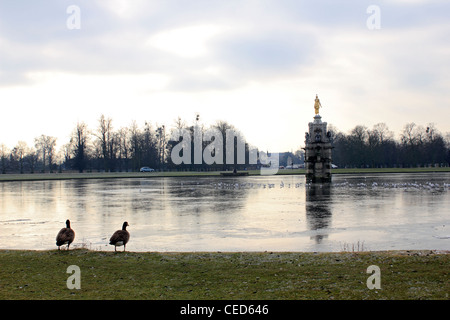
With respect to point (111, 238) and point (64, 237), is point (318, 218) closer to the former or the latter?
point (111, 238)

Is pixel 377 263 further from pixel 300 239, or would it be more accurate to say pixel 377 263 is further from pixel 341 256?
pixel 300 239

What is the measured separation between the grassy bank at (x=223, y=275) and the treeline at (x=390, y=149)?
10215 centimetres

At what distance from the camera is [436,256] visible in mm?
10383

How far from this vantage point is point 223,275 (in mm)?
9188

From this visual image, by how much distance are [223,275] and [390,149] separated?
441 ft

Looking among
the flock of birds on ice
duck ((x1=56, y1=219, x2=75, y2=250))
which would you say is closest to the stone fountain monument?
the flock of birds on ice

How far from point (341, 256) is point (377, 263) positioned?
1090 mm

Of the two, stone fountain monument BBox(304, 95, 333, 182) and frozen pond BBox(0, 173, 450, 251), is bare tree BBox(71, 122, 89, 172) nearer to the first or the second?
stone fountain monument BBox(304, 95, 333, 182)

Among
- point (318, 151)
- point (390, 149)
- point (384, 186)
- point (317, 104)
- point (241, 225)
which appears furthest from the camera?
point (390, 149)

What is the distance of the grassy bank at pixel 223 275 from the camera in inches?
307

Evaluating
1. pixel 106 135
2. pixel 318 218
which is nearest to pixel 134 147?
pixel 106 135

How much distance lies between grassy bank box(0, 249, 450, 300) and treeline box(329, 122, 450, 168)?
4022 inches

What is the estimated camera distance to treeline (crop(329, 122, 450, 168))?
117 metres
